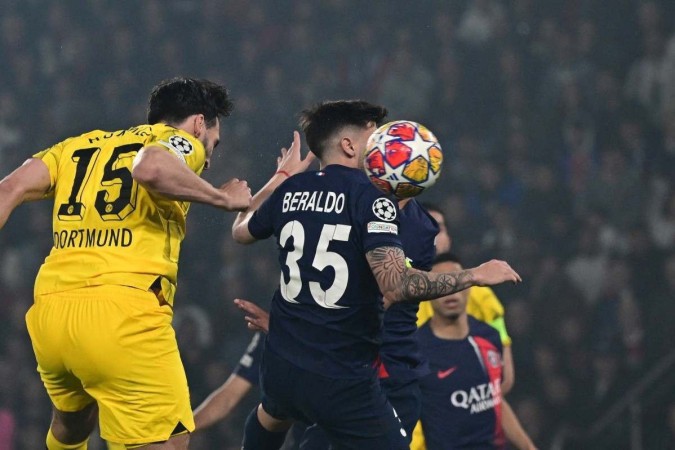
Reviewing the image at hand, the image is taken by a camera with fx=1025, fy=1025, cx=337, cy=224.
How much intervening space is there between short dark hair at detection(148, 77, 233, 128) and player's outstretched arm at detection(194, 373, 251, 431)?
1783 mm

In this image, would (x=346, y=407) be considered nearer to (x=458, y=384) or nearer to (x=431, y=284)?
(x=431, y=284)

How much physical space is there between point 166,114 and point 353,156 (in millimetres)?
846

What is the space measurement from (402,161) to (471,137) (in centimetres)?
584

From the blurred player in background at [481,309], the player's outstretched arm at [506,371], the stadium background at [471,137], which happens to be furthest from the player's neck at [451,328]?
the stadium background at [471,137]

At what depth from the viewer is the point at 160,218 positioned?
13.5 ft

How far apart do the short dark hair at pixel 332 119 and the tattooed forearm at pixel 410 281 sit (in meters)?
0.71

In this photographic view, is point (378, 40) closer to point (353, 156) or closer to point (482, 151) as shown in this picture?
point (482, 151)

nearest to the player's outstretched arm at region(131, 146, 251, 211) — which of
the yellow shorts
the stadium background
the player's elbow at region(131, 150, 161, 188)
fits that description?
the player's elbow at region(131, 150, 161, 188)

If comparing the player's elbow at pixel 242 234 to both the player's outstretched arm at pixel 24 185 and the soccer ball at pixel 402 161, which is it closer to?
the soccer ball at pixel 402 161

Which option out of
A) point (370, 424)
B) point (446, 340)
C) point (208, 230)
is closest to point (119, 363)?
point (370, 424)

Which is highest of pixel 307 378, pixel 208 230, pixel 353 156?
pixel 353 156

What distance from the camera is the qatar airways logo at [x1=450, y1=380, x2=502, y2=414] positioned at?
5.45 metres

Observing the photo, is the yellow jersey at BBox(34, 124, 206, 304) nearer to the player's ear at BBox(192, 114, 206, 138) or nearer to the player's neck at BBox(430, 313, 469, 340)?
the player's ear at BBox(192, 114, 206, 138)

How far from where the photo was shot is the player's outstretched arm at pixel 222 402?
18.3 feet
